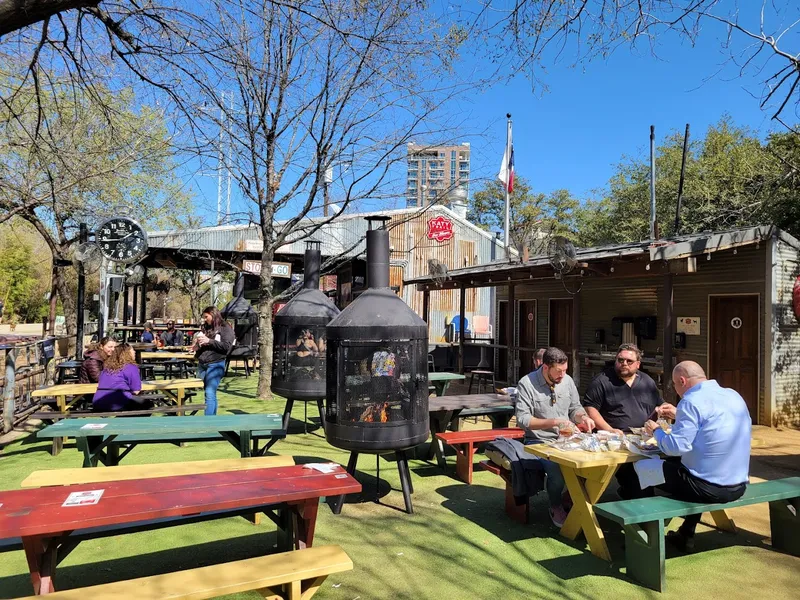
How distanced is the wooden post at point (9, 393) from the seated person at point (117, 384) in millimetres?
1302

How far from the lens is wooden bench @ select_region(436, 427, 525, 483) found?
569cm

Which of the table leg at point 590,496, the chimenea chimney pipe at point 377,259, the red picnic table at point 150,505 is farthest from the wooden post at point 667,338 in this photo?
the red picnic table at point 150,505

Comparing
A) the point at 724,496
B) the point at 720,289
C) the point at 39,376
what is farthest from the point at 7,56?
the point at 720,289

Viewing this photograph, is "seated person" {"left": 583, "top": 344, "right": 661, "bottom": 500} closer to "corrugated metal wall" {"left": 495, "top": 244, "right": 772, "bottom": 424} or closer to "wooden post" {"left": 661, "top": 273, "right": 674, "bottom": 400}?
"wooden post" {"left": 661, "top": 273, "right": 674, "bottom": 400}

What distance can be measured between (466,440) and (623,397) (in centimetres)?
160

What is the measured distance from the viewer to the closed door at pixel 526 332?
14461 mm

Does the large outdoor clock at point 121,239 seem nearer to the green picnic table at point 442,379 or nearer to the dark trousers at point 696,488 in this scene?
the green picnic table at point 442,379

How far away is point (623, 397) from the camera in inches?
195

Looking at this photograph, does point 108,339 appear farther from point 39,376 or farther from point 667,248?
point 667,248

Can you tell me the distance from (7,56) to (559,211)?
128 feet

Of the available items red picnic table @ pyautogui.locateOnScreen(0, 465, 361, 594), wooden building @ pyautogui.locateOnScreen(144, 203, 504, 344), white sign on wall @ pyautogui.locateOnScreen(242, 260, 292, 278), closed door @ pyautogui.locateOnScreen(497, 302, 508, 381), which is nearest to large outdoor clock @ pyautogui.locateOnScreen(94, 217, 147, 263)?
white sign on wall @ pyautogui.locateOnScreen(242, 260, 292, 278)

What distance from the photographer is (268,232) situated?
421 inches

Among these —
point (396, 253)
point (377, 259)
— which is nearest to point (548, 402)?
→ point (377, 259)

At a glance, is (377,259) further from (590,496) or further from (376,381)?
(590,496)
